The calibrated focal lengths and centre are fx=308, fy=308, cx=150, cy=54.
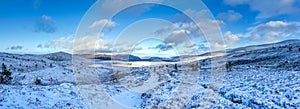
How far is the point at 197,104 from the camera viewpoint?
22125mm

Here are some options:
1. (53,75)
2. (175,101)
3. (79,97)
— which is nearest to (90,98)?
(79,97)

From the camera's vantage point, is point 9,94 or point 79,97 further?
point 79,97

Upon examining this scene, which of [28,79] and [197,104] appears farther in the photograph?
[28,79]

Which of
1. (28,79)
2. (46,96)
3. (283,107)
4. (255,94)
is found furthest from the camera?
(28,79)

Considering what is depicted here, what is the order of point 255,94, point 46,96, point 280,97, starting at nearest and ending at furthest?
point 280,97 < point 255,94 < point 46,96

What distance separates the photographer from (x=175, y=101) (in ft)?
80.1

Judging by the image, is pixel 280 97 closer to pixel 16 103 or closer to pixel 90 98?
pixel 90 98

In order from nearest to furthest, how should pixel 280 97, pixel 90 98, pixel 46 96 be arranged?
1. pixel 280 97
2. pixel 46 96
3. pixel 90 98

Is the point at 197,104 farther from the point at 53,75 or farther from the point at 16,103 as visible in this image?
the point at 53,75

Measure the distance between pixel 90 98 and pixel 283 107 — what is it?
17724 millimetres

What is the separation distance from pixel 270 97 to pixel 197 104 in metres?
5.18

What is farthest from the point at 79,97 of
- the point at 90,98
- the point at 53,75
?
the point at 53,75

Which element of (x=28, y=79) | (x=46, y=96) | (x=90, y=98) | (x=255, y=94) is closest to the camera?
(x=255, y=94)

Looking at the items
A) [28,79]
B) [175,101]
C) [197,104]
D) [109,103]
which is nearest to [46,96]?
[109,103]
